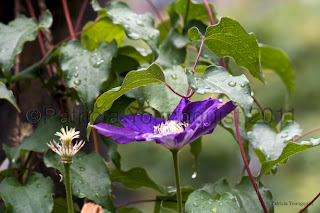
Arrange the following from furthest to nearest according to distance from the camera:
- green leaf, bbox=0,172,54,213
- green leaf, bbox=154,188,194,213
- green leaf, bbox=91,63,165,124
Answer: green leaf, bbox=154,188,194,213 < green leaf, bbox=0,172,54,213 < green leaf, bbox=91,63,165,124

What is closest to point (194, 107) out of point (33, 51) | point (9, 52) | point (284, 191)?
point (9, 52)

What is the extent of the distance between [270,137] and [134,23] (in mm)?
263

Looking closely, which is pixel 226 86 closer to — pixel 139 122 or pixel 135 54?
pixel 139 122

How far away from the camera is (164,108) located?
51cm

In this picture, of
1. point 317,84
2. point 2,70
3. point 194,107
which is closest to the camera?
point 194,107

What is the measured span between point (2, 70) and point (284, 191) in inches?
71.4

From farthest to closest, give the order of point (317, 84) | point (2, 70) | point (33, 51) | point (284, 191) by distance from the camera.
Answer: point (317, 84), point (284, 191), point (33, 51), point (2, 70)

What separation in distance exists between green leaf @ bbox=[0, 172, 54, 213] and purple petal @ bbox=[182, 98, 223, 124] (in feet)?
0.71

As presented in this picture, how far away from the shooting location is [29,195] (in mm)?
530

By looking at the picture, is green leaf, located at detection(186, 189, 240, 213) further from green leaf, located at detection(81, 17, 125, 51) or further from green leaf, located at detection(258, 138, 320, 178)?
green leaf, located at detection(81, 17, 125, 51)

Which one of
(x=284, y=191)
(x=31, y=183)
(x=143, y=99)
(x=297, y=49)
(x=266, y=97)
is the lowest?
(x=284, y=191)

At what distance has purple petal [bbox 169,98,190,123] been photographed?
467 millimetres

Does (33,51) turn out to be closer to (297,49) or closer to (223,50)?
(223,50)

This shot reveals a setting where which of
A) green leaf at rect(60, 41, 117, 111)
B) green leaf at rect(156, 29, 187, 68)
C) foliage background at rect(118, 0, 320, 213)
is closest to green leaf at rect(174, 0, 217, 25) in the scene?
green leaf at rect(156, 29, 187, 68)
